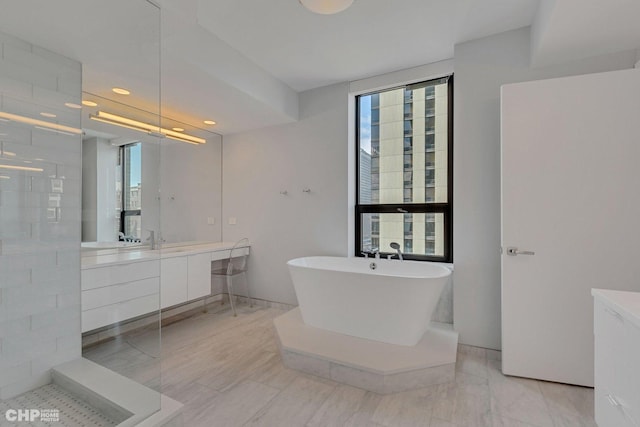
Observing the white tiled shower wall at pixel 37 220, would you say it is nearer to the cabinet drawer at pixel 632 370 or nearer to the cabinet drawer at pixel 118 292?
the cabinet drawer at pixel 118 292

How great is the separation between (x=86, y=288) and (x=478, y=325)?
10.1ft

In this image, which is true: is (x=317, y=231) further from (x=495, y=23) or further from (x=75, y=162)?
(x=495, y=23)

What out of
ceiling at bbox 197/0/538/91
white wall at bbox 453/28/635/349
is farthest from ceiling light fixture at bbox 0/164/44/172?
white wall at bbox 453/28/635/349

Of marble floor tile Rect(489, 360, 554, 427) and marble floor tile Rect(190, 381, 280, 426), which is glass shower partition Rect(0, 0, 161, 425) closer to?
marble floor tile Rect(190, 381, 280, 426)

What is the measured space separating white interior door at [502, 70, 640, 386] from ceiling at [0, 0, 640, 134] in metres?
0.40

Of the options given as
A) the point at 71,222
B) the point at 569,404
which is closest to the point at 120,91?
the point at 71,222

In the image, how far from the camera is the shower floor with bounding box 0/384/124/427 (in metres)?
1.61

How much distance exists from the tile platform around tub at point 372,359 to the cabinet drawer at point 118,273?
125cm

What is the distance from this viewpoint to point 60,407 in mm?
1726

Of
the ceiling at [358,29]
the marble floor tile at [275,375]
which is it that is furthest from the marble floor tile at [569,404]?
the ceiling at [358,29]

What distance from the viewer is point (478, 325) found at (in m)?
2.45

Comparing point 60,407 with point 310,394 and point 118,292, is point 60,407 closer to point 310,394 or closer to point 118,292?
point 118,292

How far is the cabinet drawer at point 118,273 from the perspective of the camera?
2.18 meters

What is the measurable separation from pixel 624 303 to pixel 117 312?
10.2 ft
